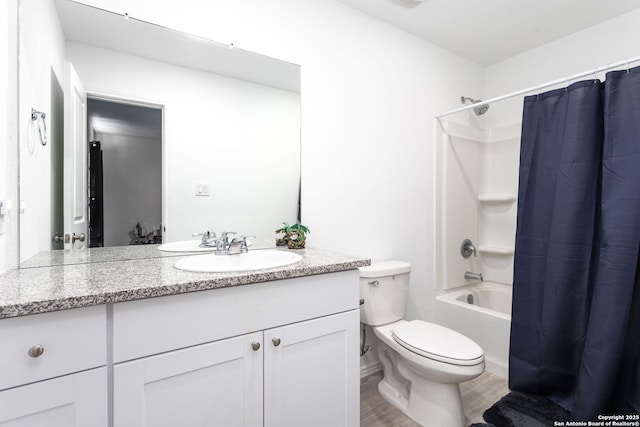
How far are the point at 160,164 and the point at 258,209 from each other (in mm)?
529

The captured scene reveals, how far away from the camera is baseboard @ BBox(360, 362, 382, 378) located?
82.1 inches

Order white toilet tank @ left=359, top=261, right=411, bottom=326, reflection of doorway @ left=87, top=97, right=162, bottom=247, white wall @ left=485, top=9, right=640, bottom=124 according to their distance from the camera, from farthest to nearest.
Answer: white wall @ left=485, top=9, right=640, bottom=124 → white toilet tank @ left=359, top=261, right=411, bottom=326 → reflection of doorway @ left=87, top=97, right=162, bottom=247

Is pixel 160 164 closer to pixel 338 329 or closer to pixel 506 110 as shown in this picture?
pixel 338 329

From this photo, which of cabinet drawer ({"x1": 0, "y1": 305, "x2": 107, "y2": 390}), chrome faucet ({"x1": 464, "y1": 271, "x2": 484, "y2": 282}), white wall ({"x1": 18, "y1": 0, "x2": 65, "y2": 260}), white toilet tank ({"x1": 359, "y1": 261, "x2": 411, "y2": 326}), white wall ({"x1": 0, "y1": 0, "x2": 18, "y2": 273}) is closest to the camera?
cabinet drawer ({"x1": 0, "y1": 305, "x2": 107, "y2": 390})

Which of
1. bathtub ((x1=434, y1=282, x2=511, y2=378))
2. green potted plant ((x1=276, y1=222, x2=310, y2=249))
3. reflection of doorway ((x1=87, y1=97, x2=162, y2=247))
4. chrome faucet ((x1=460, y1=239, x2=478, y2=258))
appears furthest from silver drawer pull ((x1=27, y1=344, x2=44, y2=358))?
chrome faucet ((x1=460, y1=239, x2=478, y2=258))

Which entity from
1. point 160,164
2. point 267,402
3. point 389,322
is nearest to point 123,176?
point 160,164

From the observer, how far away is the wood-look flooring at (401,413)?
1678 millimetres

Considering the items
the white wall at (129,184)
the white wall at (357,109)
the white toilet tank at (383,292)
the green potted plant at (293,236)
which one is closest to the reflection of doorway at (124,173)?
the white wall at (129,184)

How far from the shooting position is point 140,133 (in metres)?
1.40

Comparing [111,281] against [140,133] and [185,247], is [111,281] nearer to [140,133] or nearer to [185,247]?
[185,247]

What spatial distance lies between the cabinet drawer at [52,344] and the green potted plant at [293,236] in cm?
97

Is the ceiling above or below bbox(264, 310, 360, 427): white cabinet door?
above

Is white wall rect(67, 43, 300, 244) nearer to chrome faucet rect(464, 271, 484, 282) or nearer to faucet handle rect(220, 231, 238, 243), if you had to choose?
faucet handle rect(220, 231, 238, 243)

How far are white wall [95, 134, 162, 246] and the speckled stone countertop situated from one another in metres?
0.17
